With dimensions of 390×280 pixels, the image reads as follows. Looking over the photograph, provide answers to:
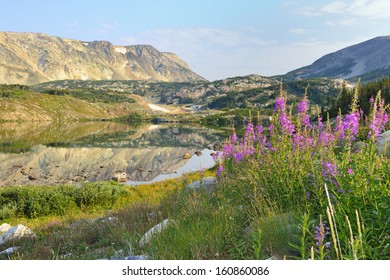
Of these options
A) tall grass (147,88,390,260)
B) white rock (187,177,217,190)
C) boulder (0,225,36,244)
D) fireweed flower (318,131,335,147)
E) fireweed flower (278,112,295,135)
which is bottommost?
boulder (0,225,36,244)

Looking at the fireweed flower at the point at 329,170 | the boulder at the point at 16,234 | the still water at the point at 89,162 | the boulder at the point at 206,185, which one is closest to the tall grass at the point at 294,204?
the fireweed flower at the point at 329,170

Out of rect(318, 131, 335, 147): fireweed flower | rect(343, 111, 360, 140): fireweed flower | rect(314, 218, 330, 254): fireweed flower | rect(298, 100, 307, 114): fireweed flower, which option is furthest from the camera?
rect(298, 100, 307, 114): fireweed flower

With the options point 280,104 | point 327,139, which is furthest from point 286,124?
point 327,139

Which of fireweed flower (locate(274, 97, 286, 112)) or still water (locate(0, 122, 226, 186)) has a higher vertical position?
fireweed flower (locate(274, 97, 286, 112))

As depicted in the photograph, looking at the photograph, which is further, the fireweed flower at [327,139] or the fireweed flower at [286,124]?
the fireweed flower at [286,124]

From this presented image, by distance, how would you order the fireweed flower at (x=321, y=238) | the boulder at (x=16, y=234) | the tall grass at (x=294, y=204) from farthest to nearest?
the boulder at (x=16, y=234)
the tall grass at (x=294, y=204)
the fireweed flower at (x=321, y=238)

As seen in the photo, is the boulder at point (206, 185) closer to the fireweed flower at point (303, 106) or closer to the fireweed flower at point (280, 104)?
the fireweed flower at point (280, 104)

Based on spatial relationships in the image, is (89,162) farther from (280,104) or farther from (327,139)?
(327,139)

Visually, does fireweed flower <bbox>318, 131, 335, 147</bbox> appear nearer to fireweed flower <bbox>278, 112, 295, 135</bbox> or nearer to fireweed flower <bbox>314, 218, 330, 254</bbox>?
fireweed flower <bbox>278, 112, 295, 135</bbox>

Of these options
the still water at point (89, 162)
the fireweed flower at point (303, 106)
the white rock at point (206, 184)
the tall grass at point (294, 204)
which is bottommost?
the still water at point (89, 162)

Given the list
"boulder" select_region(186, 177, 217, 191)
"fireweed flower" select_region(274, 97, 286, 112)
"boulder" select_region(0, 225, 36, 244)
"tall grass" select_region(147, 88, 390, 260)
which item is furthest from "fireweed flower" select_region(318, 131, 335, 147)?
"boulder" select_region(0, 225, 36, 244)

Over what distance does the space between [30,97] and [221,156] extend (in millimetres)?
204634

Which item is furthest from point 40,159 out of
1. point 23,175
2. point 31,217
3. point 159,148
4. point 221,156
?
point 221,156
